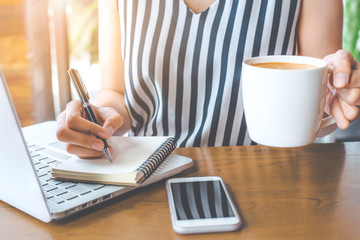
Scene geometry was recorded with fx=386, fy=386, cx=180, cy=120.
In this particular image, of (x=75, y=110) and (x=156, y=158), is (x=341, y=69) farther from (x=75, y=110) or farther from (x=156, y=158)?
(x=75, y=110)

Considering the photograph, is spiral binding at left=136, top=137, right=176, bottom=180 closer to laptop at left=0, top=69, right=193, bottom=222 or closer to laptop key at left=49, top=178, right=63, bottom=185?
laptop at left=0, top=69, right=193, bottom=222

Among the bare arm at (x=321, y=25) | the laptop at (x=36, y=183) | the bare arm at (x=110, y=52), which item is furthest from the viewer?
the bare arm at (x=110, y=52)

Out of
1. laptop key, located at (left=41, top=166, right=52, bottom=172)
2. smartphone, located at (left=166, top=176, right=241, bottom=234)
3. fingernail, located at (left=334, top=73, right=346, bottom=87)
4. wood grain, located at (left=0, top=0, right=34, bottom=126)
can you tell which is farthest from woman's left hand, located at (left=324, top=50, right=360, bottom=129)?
wood grain, located at (left=0, top=0, right=34, bottom=126)

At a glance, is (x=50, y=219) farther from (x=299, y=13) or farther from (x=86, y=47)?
(x=86, y=47)

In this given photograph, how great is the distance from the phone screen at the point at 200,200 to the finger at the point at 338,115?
238mm

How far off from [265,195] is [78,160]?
31cm

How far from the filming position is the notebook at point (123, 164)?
577mm

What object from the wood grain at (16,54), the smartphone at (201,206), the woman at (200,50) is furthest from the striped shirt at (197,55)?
the wood grain at (16,54)

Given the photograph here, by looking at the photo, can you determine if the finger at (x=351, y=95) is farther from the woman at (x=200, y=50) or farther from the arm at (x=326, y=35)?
the woman at (x=200, y=50)

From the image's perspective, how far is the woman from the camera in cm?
92

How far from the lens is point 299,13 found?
93 cm

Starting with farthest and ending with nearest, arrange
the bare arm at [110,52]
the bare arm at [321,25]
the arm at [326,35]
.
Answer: the bare arm at [110,52], the bare arm at [321,25], the arm at [326,35]

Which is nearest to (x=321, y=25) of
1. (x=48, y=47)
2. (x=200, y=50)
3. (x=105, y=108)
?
(x=200, y=50)

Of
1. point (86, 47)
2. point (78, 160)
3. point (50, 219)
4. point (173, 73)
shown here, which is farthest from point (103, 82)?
point (86, 47)
